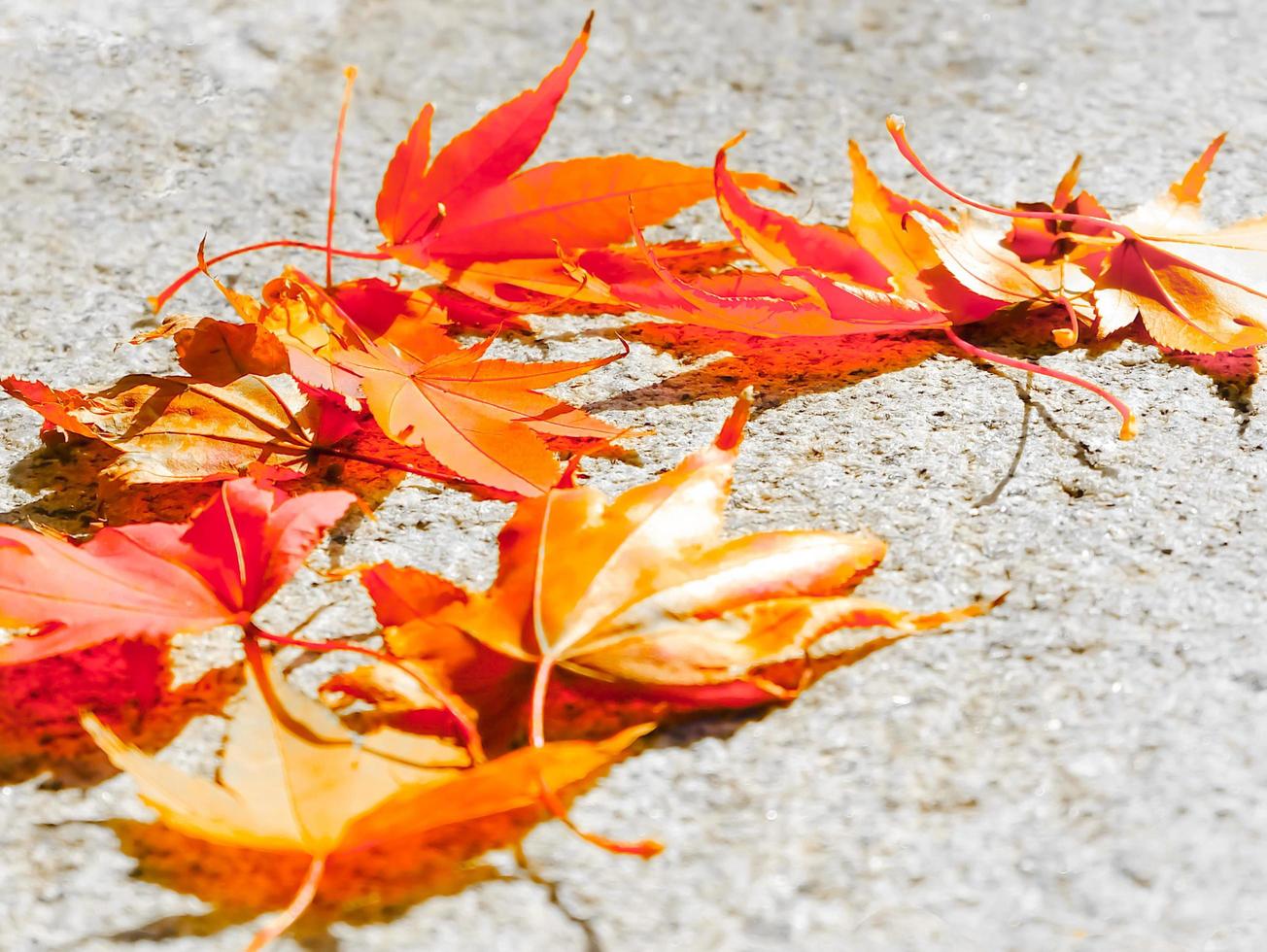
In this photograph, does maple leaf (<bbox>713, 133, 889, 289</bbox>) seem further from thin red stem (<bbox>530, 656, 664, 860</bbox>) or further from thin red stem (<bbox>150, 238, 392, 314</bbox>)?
thin red stem (<bbox>530, 656, 664, 860</bbox>)

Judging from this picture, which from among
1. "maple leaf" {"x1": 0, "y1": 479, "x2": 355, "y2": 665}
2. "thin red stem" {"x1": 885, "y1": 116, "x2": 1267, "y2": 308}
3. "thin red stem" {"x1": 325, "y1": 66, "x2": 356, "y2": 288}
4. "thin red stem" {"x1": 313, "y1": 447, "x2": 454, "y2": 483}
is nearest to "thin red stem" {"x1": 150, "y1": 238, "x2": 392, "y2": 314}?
"thin red stem" {"x1": 325, "y1": 66, "x2": 356, "y2": 288}

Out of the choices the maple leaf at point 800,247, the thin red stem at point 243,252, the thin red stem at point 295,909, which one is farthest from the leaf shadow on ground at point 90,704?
the maple leaf at point 800,247

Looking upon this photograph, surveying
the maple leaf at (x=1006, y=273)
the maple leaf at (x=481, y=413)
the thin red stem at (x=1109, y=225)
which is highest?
the thin red stem at (x=1109, y=225)

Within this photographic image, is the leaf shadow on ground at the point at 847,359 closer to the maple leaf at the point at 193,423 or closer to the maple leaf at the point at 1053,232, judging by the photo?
the maple leaf at the point at 1053,232

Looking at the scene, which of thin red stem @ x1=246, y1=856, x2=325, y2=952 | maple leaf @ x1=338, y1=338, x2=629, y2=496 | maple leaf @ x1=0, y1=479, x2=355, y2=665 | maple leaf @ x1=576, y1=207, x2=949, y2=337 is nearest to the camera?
thin red stem @ x1=246, y1=856, x2=325, y2=952

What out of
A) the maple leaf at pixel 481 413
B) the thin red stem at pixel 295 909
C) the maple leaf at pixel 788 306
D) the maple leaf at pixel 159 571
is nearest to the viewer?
the thin red stem at pixel 295 909

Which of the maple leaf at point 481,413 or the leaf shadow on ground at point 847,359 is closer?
the maple leaf at point 481,413
